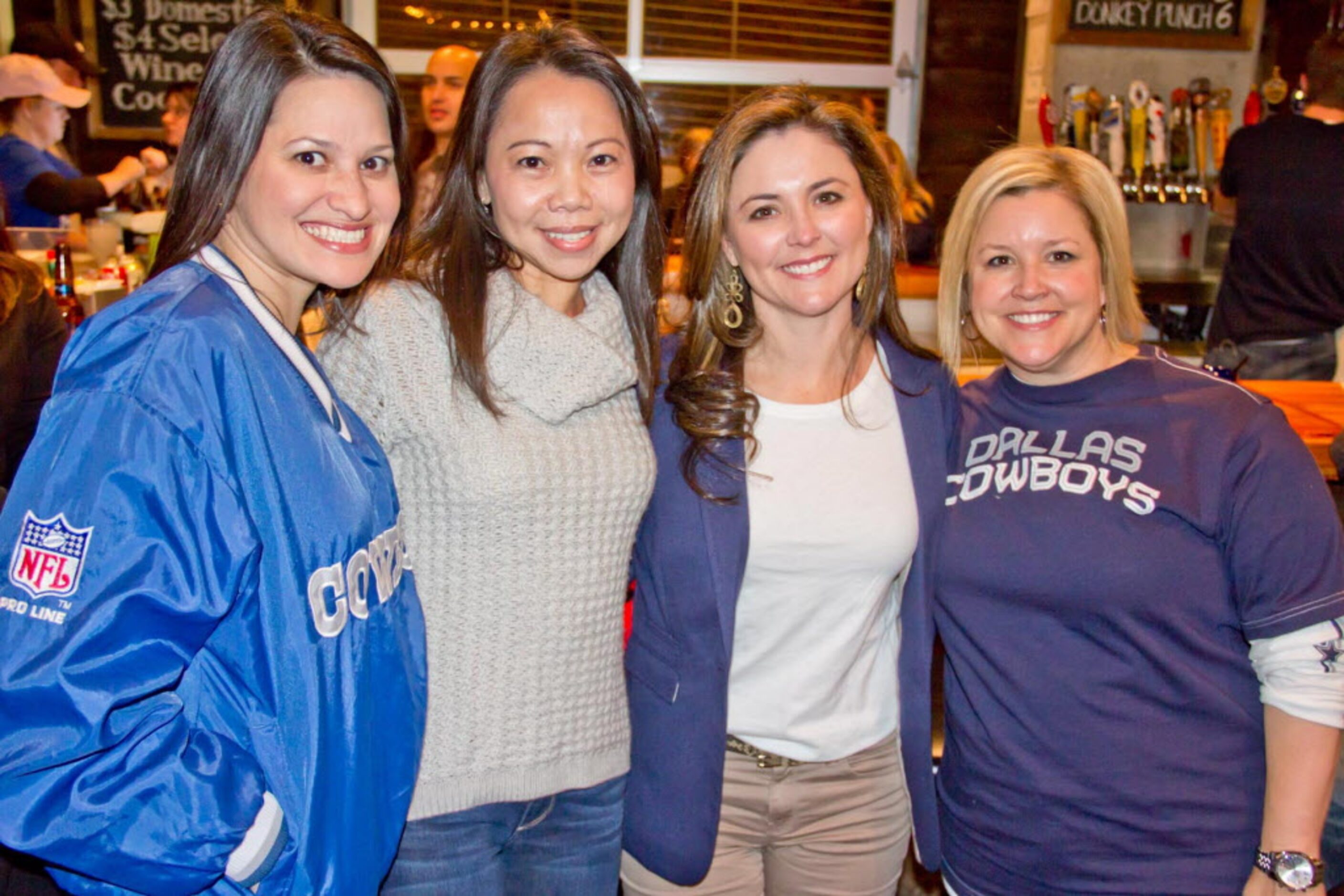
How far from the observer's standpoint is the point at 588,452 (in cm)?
159

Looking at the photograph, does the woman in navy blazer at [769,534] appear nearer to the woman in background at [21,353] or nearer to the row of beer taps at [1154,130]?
the woman in background at [21,353]

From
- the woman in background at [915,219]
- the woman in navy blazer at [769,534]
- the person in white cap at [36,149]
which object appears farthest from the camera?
the woman in background at [915,219]

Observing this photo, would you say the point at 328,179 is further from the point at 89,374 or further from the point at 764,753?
the point at 764,753

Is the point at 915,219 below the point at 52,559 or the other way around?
the other way around

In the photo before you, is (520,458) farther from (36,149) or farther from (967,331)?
(36,149)

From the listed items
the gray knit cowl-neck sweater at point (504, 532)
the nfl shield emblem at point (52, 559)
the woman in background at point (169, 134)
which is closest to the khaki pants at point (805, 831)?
the gray knit cowl-neck sweater at point (504, 532)

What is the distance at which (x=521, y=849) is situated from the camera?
1601 mm

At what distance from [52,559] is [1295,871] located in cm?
155

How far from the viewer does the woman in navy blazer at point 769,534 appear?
1.73 metres

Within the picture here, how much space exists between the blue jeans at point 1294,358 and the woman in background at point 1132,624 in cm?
283

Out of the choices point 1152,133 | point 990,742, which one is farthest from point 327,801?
point 1152,133

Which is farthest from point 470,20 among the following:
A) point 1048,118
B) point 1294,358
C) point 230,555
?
point 230,555

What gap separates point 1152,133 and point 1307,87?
2.46 ft

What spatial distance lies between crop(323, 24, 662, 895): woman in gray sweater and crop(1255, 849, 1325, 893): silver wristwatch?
892 millimetres
